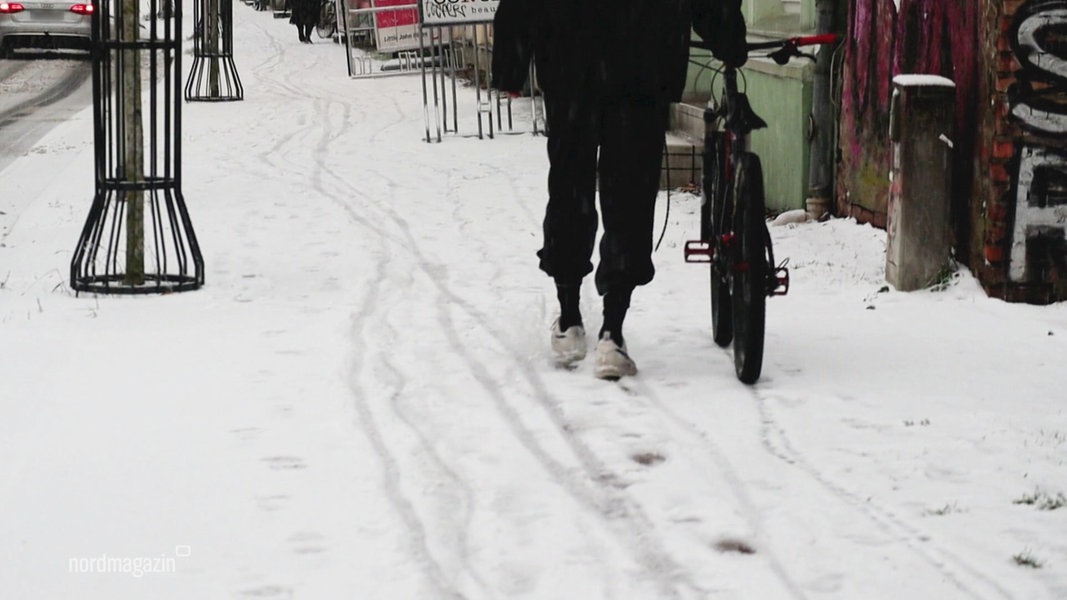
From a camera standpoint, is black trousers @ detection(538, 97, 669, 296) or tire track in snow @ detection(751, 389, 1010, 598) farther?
black trousers @ detection(538, 97, 669, 296)

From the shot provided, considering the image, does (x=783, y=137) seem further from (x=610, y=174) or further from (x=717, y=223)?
(x=610, y=174)

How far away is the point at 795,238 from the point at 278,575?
19.6 ft

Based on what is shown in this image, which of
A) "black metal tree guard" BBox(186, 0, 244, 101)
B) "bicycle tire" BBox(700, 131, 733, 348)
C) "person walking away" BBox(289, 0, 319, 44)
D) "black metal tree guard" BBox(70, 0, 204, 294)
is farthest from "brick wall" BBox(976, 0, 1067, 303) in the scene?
"person walking away" BBox(289, 0, 319, 44)

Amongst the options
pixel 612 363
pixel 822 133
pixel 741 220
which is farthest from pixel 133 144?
pixel 822 133

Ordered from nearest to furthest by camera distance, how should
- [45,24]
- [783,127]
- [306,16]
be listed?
[783,127], [45,24], [306,16]

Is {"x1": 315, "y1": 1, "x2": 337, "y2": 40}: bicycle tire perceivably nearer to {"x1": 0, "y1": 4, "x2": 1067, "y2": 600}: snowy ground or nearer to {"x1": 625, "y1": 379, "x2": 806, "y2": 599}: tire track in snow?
{"x1": 0, "y1": 4, "x2": 1067, "y2": 600}: snowy ground

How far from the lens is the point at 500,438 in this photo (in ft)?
17.0

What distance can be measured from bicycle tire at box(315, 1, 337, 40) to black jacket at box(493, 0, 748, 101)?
31091 millimetres

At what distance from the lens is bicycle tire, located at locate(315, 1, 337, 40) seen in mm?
36781

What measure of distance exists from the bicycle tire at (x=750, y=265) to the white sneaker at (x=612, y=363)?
390 millimetres

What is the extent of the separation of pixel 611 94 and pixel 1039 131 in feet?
7.28

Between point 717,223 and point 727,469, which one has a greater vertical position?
point 717,223

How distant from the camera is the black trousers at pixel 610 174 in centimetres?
593

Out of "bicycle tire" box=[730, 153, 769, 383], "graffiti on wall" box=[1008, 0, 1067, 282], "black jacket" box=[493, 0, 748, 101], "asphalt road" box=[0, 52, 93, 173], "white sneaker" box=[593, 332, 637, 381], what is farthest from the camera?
"asphalt road" box=[0, 52, 93, 173]
